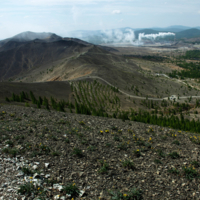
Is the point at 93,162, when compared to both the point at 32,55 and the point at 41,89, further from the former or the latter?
the point at 32,55

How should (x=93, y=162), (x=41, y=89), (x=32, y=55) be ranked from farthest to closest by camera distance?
(x=32, y=55)
(x=41, y=89)
(x=93, y=162)

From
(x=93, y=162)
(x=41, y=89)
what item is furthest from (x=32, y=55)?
(x=93, y=162)

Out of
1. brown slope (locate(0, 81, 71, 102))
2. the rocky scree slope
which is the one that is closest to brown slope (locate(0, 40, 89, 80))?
brown slope (locate(0, 81, 71, 102))

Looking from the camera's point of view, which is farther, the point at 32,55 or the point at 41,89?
the point at 32,55

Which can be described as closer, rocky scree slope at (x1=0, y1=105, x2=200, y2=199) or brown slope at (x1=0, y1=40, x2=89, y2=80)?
rocky scree slope at (x1=0, y1=105, x2=200, y2=199)

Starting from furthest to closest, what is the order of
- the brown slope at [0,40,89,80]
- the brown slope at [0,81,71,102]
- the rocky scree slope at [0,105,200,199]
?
the brown slope at [0,40,89,80]
the brown slope at [0,81,71,102]
the rocky scree slope at [0,105,200,199]

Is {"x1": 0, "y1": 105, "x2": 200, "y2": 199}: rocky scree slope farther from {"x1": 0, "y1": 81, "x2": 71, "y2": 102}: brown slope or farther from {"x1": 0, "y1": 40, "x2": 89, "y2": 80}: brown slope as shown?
{"x1": 0, "y1": 40, "x2": 89, "y2": 80}: brown slope

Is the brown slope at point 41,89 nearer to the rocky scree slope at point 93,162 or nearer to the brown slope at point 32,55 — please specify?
the rocky scree slope at point 93,162

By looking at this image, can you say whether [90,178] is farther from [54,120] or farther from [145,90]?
[145,90]

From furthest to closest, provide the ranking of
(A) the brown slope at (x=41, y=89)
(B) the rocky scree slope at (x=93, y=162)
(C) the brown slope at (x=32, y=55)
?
1. (C) the brown slope at (x=32, y=55)
2. (A) the brown slope at (x=41, y=89)
3. (B) the rocky scree slope at (x=93, y=162)

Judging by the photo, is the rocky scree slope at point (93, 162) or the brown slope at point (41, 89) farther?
the brown slope at point (41, 89)

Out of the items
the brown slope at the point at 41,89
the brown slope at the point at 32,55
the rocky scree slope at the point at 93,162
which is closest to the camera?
the rocky scree slope at the point at 93,162

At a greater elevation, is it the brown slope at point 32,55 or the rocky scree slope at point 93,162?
the brown slope at point 32,55

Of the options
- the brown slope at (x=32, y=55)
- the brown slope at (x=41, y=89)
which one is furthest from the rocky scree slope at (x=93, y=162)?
the brown slope at (x=32, y=55)
